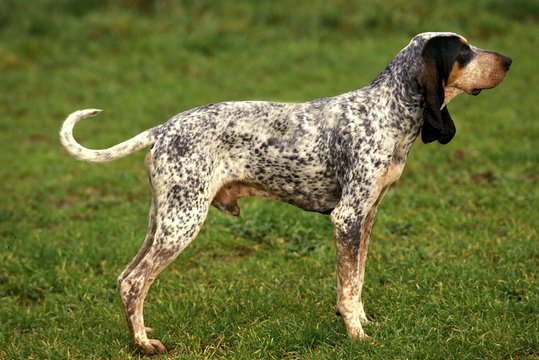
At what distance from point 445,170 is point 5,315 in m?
5.30

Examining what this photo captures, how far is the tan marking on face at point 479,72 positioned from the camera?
533 centimetres

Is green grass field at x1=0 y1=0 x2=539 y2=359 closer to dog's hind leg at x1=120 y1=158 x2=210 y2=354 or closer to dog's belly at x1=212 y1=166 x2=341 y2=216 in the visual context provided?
dog's hind leg at x1=120 y1=158 x2=210 y2=354

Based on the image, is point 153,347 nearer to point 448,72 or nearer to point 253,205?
point 448,72

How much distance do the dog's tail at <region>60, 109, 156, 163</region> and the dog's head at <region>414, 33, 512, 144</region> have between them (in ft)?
6.00

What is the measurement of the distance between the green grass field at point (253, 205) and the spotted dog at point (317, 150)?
0.58 m

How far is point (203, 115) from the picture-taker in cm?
558

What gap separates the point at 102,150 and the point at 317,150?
1.43 meters

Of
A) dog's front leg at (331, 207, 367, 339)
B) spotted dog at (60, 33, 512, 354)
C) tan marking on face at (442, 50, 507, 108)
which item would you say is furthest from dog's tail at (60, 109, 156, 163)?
tan marking on face at (442, 50, 507, 108)

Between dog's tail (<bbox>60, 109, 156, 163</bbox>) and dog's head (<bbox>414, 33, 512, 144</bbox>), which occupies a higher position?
dog's head (<bbox>414, 33, 512, 144</bbox>)

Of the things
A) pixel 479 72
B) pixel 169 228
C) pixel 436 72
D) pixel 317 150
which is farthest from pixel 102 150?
pixel 479 72

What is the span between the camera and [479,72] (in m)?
5.34

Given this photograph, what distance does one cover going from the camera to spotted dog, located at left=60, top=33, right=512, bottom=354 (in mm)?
5352

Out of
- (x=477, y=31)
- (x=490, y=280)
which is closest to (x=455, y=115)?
(x=477, y=31)

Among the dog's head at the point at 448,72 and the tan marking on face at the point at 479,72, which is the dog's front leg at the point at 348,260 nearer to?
the dog's head at the point at 448,72
